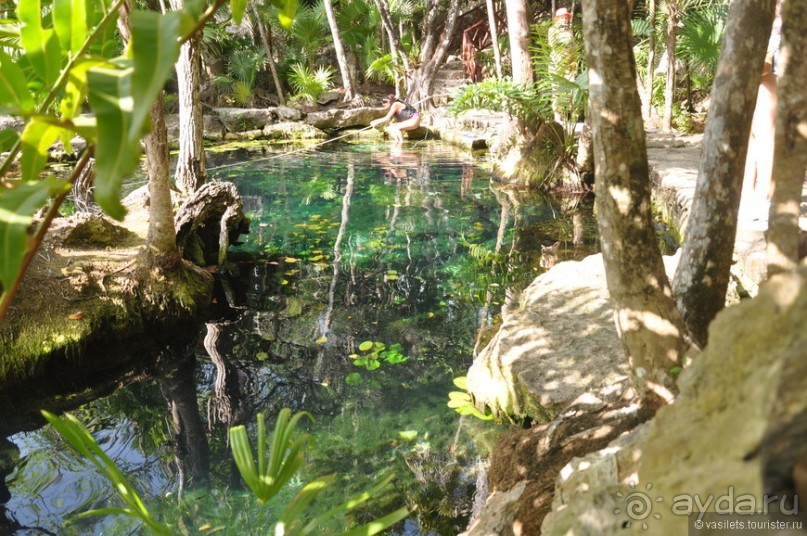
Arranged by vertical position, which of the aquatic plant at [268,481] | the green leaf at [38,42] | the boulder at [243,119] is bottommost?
the aquatic plant at [268,481]

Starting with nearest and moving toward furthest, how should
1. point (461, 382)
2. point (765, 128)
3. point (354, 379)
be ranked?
point (461, 382)
point (354, 379)
point (765, 128)

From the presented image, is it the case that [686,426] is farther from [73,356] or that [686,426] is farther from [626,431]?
[73,356]

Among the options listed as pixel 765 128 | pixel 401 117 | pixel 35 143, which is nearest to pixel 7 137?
pixel 35 143

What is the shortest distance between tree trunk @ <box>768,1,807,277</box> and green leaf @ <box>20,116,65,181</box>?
186 cm

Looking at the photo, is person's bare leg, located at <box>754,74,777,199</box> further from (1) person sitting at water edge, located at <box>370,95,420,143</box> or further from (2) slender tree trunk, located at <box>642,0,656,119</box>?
(1) person sitting at water edge, located at <box>370,95,420,143</box>

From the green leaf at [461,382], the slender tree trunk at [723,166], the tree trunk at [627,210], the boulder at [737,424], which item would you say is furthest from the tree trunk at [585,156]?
the boulder at [737,424]

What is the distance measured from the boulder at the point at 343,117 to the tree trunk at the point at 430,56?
1188 mm

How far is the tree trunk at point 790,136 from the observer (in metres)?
1.80

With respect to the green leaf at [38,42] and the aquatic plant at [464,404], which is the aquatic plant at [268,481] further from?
the aquatic plant at [464,404]

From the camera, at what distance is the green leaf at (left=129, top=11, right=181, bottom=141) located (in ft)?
2.34

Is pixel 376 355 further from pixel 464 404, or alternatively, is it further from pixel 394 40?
pixel 394 40

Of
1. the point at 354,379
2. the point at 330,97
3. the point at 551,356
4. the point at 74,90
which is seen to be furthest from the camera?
the point at 330,97

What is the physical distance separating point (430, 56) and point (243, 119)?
5490mm

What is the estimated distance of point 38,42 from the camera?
106cm
